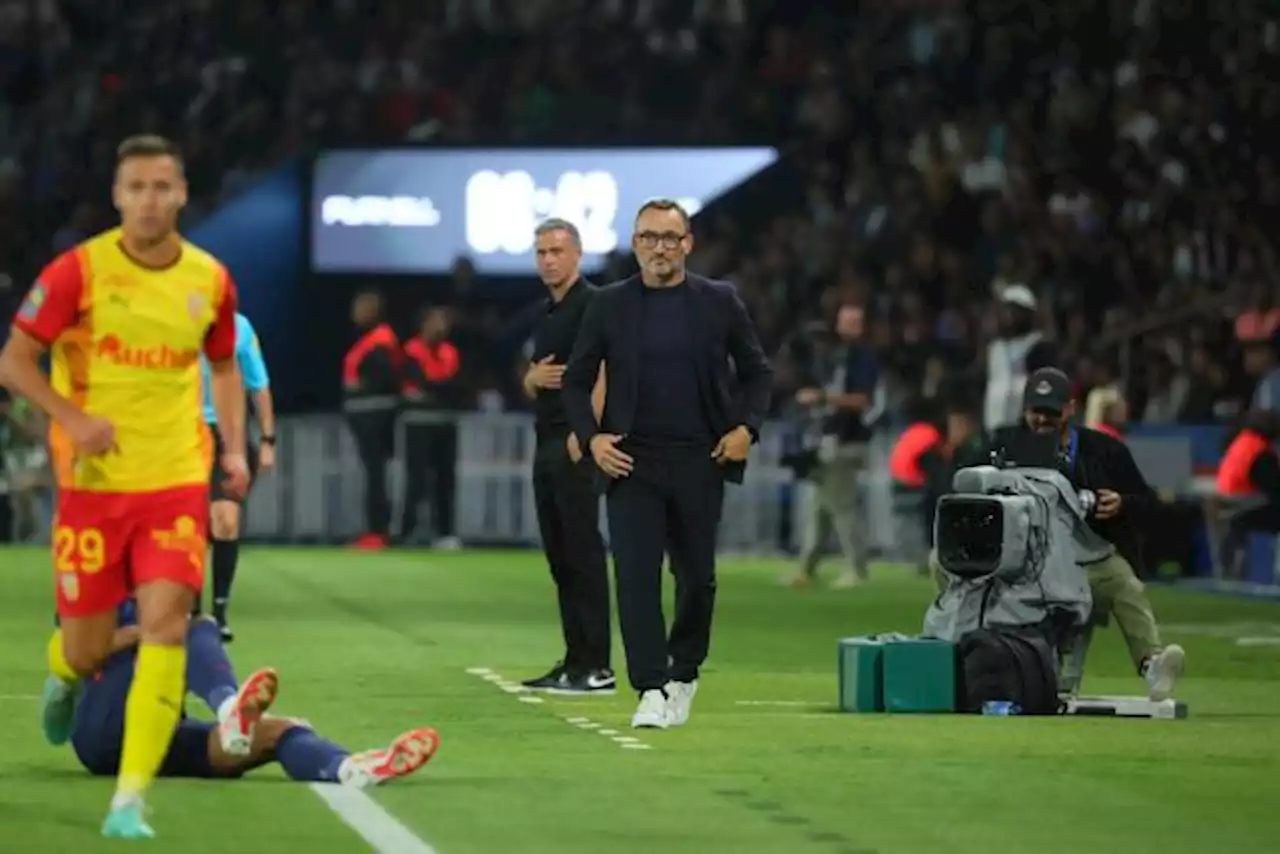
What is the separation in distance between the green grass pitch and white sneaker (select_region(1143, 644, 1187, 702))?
23 centimetres

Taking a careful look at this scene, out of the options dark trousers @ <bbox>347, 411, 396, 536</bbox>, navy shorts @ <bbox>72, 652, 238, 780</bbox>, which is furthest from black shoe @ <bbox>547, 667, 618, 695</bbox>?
dark trousers @ <bbox>347, 411, 396, 536</bbox>

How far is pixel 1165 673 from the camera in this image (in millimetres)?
16156

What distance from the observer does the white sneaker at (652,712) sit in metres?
14.7

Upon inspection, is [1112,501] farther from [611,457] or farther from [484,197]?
[484,197]

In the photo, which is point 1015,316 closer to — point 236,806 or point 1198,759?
point 1198,759

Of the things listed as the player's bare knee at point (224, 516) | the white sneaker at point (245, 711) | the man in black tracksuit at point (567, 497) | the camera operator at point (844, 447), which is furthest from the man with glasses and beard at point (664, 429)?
the camera operator at point (844, 447)

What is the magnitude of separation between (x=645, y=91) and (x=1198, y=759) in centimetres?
2634

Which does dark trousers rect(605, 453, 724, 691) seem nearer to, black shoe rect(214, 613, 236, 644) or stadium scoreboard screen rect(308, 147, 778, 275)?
black shoe rect(214, 613, 236, 644)

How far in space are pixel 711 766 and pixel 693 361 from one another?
217 centimetres

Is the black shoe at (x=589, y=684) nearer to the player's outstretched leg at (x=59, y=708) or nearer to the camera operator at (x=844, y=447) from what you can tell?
the player's outstretched leg at (x=59, y=708)

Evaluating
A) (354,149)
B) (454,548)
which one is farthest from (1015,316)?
(354,149)

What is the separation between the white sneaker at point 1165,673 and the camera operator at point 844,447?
11.1 metres

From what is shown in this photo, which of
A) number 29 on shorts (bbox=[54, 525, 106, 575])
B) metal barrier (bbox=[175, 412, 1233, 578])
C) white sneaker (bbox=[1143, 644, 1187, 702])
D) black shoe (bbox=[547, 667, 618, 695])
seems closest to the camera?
number 29 on shorts (bbox=[54, 525, 106, 575])

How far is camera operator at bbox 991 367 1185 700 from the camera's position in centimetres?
1631
